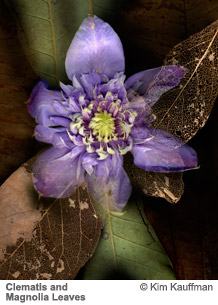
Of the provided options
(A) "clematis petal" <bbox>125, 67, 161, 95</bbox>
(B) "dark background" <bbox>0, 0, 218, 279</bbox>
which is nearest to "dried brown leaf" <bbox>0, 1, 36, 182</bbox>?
(B) "dark background" <bbox>0, 0, 218, 279</bbox>

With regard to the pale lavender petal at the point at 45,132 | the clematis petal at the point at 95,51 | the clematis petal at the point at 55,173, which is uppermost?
the clematis petal at the point at 95,51

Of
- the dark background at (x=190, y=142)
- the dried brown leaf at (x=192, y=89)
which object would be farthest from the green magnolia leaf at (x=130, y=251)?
the dried brown leaf at (x=192, y=89)

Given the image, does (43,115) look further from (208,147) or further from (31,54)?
(208,147)

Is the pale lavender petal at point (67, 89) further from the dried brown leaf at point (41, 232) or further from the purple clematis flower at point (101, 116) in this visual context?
the dried brown leaf at point (41, 232)

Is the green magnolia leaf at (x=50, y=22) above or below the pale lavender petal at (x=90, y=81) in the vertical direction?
above

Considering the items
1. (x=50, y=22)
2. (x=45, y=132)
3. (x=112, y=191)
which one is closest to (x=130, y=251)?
(x=112, y=191)

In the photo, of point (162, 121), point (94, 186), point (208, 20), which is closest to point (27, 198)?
point (94, 186)

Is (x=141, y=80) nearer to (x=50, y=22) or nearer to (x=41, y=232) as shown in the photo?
(x=50, y=22)
